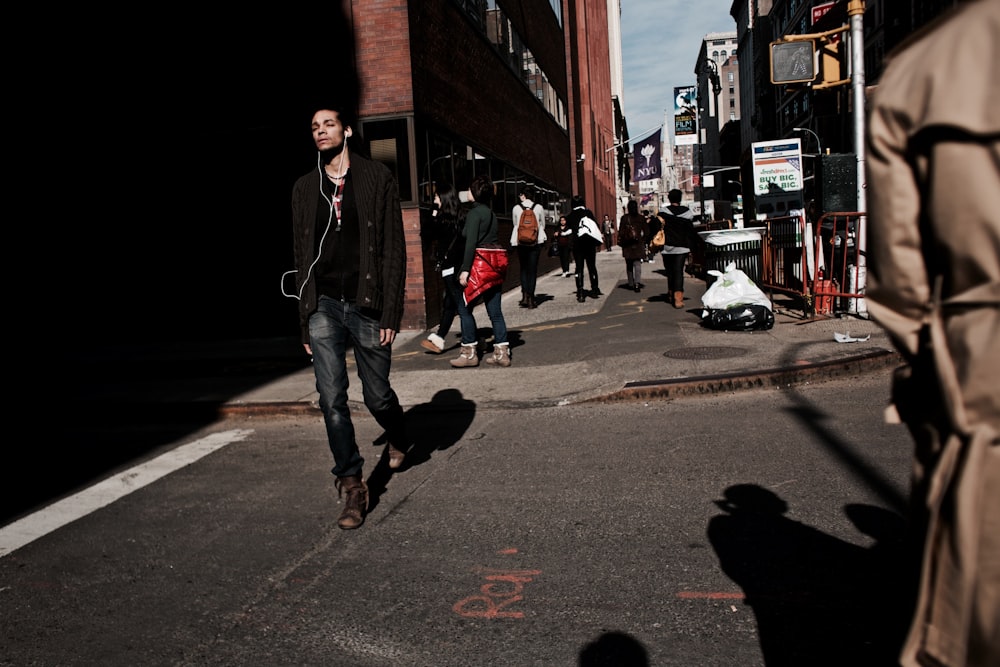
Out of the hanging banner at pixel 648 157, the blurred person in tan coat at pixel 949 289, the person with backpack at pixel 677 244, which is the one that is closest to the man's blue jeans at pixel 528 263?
the person with backpack at pixel 677 244

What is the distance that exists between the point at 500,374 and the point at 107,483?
3.97 meters

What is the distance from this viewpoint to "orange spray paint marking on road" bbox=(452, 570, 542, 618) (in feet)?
10.7

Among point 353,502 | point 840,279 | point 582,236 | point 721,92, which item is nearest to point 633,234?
point 582,236

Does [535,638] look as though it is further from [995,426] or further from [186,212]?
[186,212]

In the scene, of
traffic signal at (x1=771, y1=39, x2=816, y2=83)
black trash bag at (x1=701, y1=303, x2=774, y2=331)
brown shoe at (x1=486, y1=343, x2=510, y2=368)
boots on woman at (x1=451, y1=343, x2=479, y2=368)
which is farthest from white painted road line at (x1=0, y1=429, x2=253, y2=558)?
traffic signal at (x1=771, y1=39, x2=816, y2=83)

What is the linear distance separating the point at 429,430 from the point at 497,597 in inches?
129

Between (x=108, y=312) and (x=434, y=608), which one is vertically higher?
(x=108, y=312)

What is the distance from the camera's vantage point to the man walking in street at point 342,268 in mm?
4449

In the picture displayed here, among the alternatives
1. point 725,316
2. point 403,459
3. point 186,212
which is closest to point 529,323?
point 725,316

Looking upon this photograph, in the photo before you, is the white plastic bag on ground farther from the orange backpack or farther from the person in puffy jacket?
the orange backpack

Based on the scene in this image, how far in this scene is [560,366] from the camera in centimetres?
870

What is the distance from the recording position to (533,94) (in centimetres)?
2461

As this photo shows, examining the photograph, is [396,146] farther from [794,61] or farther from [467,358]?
[794,61]

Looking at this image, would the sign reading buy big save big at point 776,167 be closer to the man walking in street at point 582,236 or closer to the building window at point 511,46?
the man walking in street at point 582,236
